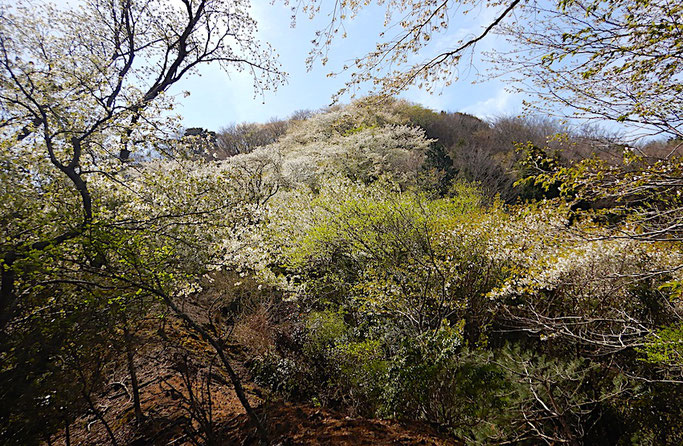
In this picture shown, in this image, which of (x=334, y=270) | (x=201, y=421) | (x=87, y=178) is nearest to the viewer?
(x=201, y=421)

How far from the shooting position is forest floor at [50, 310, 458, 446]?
10.6ft

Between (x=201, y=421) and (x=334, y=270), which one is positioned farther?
(x=334, y=270)

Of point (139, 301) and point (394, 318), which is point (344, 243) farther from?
point (139, 301)

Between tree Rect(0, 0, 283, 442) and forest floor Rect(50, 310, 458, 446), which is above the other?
tree Rect(0, 0, 283, 442)

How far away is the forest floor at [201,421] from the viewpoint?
3.24 m

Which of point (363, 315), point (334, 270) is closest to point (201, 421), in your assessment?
point (363, 315)

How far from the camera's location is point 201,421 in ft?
9.03

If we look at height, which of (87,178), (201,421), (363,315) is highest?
(87,178)

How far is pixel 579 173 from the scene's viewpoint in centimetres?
279

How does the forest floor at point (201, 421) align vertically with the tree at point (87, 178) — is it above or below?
below

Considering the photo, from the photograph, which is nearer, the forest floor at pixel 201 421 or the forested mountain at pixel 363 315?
the forested mountain at pixel 363 315

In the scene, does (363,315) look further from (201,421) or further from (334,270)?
(201,421)

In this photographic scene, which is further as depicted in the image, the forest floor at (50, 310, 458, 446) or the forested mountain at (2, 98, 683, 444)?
the forest floor at (50, 310, 458, 446)

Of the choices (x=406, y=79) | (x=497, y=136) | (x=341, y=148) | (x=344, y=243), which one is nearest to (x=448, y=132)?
(x=497, y=136)
